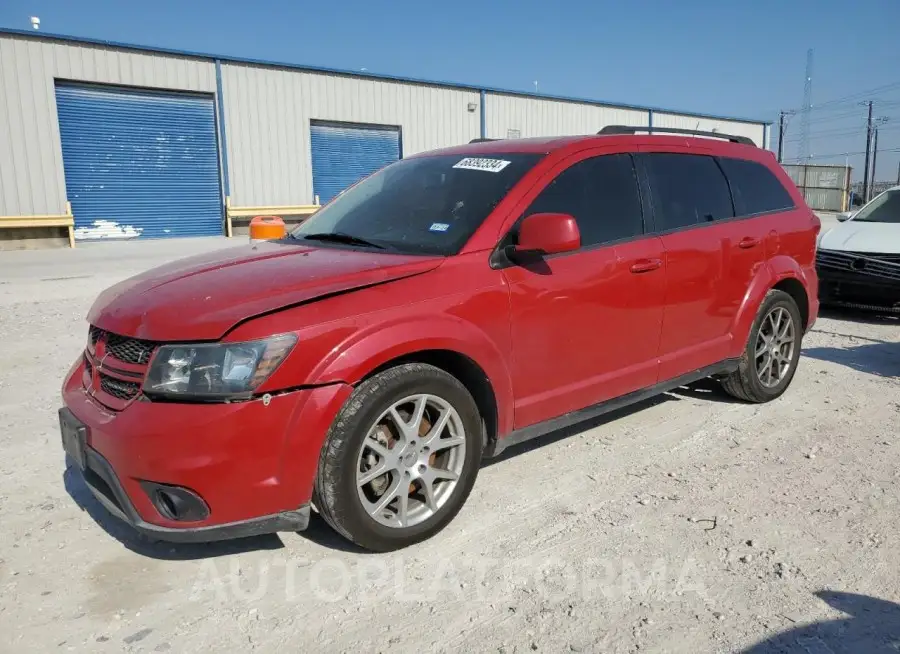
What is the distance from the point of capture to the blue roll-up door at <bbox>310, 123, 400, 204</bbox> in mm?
21766

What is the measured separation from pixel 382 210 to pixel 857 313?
7.14 metres

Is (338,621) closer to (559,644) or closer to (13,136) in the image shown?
(559,644)

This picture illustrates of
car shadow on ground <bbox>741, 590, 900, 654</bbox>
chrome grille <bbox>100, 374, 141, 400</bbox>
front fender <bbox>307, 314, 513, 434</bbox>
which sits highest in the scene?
front fender <bbox>307, 314, 513, 434</bbox>

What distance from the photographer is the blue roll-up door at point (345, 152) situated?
21766mm

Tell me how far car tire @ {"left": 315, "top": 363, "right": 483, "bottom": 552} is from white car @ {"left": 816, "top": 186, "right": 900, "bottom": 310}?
6.51 m

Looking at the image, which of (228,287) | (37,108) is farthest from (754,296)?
(37,108)

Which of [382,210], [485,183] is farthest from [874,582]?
[382,210]

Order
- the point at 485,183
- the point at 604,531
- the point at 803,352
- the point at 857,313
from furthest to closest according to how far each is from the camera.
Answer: the point at 857,313
the point at 803,352
the point at 485,183
the point at 604,531

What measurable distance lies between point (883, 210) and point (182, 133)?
17.0 m

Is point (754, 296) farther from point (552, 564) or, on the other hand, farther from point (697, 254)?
point (552, 564)

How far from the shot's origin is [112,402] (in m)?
2.74

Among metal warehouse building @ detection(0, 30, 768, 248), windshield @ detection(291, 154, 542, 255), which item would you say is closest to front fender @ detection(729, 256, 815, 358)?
windshield @ detection(291, 154, 542, 255)

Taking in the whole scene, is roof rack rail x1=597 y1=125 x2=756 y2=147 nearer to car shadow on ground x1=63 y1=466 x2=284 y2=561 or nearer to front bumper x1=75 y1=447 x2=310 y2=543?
front bumper x1=75 y1=447 x2=310 y2=543

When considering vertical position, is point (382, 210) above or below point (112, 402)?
above
